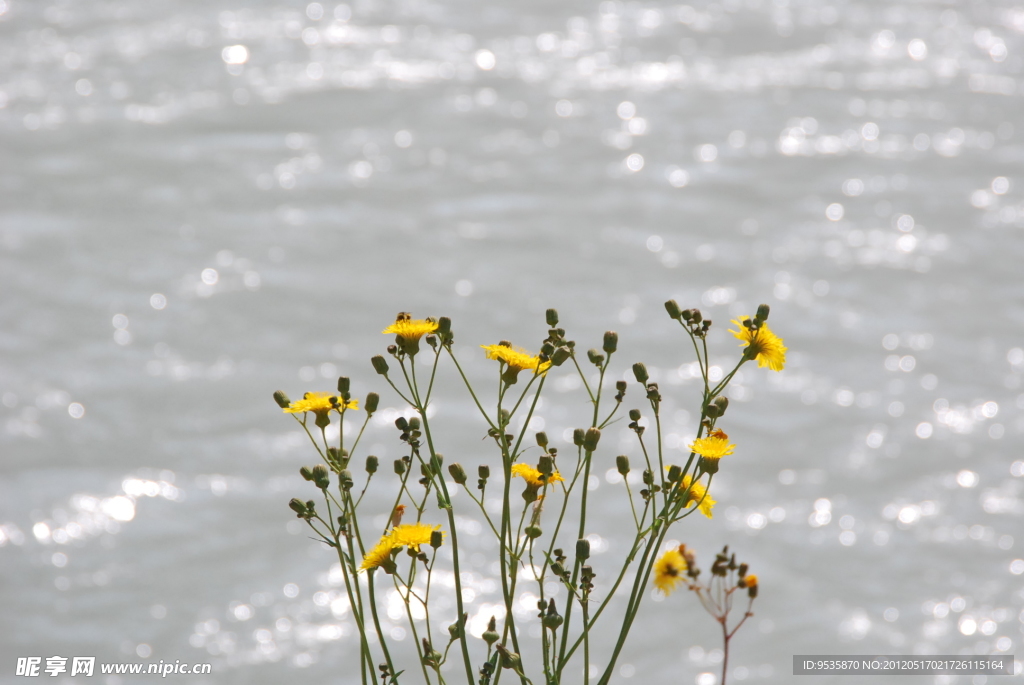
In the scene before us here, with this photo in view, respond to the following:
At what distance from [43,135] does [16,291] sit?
1.63 ft

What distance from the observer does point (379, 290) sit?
5.58ft

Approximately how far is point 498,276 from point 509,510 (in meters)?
1.18

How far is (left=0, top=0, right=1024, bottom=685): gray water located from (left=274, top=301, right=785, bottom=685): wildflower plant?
6 centimetres

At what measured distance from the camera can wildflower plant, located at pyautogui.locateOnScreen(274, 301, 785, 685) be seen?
503mm

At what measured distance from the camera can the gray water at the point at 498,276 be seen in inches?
48.2

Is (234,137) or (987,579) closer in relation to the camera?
(987,579)

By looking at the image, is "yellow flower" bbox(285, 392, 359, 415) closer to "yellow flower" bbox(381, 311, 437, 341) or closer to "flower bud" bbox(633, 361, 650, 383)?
"yellow flower" bbox(381, 311, 437, 341)

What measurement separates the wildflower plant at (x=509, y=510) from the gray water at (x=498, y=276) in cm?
6

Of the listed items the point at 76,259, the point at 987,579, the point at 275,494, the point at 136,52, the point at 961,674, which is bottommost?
the point at 961,674

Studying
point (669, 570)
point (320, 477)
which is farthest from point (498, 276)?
point (320, 477)

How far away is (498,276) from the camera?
5.76ft

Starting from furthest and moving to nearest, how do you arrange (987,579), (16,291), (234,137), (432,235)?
1. (234,137)
2. (432,235)
3. (16,291)
4. (987,579)

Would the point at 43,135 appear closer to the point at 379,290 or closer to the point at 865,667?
the point at 379,290

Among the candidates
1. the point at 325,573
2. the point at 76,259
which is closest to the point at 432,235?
the point at 76,259
